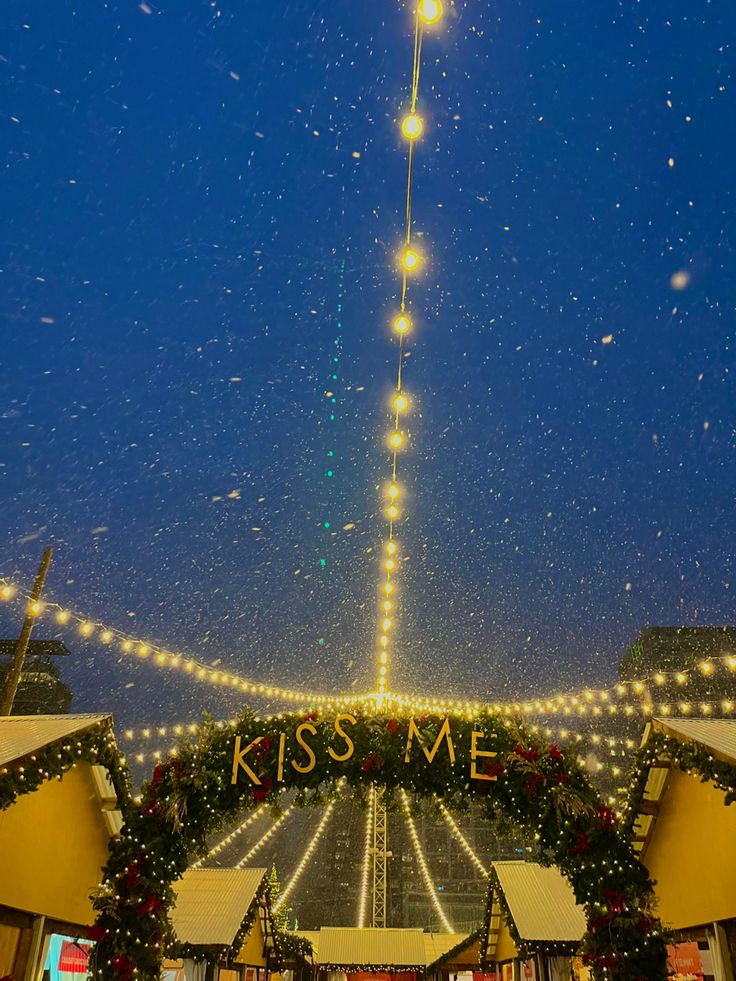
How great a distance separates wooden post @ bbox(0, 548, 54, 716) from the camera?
1062 centimetres

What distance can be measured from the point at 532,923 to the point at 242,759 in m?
7.02

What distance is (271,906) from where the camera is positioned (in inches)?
581

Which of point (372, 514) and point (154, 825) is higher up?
point (372, 514)

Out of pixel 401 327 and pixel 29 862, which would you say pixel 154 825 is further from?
pixel 401 327

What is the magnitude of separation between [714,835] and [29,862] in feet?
21.2

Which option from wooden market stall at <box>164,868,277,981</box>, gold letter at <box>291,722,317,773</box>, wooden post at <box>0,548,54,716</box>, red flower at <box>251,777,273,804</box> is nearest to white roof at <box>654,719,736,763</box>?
gold letter at <box>291,722,317,773</box>

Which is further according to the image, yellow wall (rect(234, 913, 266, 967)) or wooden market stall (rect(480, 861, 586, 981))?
yellow wall (rect(234, 913, 266, 967))

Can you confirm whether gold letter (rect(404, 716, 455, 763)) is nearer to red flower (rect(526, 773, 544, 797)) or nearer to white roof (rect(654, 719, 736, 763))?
red flower (rect(526, 773, 544, 797))

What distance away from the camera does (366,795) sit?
24.0ft

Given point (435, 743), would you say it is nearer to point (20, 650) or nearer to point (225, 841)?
point (20, 650)

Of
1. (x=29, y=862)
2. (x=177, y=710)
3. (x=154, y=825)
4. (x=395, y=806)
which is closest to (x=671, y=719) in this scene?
(x=395, y=806)

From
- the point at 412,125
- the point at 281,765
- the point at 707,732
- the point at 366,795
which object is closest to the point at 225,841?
the point at 366,795

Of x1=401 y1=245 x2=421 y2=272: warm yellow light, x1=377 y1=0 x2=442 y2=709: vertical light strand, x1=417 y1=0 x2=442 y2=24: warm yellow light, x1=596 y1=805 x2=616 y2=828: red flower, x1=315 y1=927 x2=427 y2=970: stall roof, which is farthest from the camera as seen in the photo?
x1=315 y1=927 x2=427 y2=970: stall roof

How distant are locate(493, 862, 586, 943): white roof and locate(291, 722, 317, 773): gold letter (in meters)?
5.69
